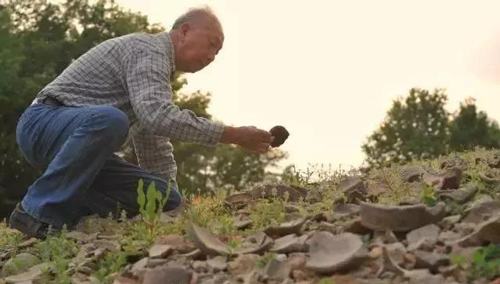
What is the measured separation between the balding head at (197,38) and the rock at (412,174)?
5.12ft

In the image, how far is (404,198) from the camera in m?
4.53

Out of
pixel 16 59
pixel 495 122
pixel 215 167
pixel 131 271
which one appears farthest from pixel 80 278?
pixel 495 122

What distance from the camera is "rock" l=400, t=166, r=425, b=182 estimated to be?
18.5ft

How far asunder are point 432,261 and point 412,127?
104ft

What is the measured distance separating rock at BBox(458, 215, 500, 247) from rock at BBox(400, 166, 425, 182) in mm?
1993

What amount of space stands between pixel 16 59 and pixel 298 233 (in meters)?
20.2

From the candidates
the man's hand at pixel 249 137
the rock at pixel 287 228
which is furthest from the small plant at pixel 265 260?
the man's hand at pixel 249 137

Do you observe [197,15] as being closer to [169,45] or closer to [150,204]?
[169,45]

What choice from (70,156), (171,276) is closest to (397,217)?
(171,276)

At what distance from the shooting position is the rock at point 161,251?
416cm

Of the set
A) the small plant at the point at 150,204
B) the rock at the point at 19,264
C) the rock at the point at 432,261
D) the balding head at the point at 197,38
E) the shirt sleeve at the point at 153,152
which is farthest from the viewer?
the shirt sleeve at the point at 153,152

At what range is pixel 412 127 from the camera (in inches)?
1358

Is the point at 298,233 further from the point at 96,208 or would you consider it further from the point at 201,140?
the point at 96,208

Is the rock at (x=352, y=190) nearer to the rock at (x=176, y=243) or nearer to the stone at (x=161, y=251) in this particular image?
the rock at (x=176, y=243)
